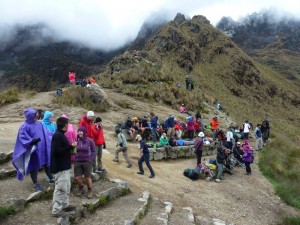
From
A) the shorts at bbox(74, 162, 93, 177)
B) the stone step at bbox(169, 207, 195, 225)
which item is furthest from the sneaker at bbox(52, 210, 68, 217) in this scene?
the stone step at bbox(169, 207, 195, 225)

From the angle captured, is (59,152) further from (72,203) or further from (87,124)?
(87,124)

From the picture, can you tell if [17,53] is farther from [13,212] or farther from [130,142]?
[13,212]

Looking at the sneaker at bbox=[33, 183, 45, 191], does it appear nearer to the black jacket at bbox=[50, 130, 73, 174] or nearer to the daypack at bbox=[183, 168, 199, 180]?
the black jacket at bbox=[50, 130, 73, 174]

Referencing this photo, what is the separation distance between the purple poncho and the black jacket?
1.53 metres

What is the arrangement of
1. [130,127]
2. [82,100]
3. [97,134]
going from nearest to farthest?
1. [97,134]
2. [130,127]
3. [82,100]

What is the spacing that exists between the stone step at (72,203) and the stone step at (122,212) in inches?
6.8

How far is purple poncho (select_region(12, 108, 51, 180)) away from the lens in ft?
30.4

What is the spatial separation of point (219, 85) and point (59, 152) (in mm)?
52723

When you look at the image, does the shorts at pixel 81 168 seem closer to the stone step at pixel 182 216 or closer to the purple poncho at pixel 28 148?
the purple poncho at pixel 28 148

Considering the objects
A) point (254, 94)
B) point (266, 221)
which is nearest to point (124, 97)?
point (266, 221)

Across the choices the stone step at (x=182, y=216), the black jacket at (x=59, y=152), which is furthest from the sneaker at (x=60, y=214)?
the stone step at (x=182, y=216)

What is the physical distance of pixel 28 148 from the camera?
931 centimetres

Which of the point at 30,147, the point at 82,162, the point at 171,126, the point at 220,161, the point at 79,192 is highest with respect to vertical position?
the point at 30,147

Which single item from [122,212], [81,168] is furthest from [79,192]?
[122,212]
